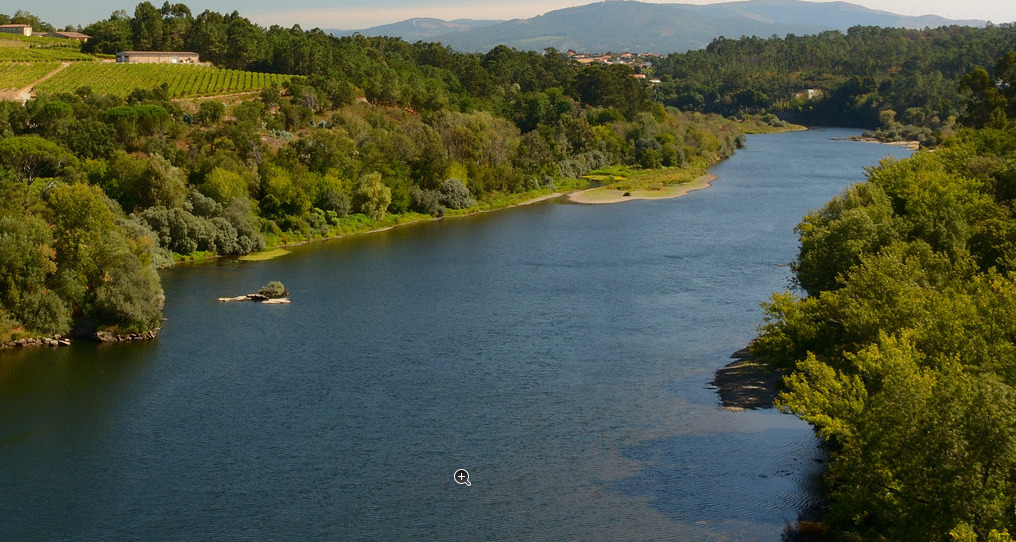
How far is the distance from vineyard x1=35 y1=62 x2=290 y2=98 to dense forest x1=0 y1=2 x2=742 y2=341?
14.2ft

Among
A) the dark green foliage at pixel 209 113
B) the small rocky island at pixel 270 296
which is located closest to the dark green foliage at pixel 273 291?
the small rocky island at pixel 270 296

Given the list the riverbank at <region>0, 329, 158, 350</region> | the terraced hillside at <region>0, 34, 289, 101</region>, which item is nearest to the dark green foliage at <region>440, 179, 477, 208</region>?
the terraced hillside at <region>0, 34, 289, 101</region>

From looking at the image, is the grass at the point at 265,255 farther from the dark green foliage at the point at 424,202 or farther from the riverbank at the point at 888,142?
the riverbank at the point at 888,142

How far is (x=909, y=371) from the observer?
64.8 ft

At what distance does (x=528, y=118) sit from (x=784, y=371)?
2857 inches

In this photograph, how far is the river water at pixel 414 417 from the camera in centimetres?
2430

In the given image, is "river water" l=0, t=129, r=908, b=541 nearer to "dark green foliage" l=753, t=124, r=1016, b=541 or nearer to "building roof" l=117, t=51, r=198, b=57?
"dark green foliage" l=753, t=124, r=1016, b=541

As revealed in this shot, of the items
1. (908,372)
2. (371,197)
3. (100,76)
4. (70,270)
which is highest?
(100,76)

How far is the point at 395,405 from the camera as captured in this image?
3131 cm

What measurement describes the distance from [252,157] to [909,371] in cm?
5191

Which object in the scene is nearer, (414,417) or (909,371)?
(909,371)

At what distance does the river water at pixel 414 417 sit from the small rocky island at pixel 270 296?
652mm

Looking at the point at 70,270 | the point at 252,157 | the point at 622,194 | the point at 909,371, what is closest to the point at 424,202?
the point at 252,157

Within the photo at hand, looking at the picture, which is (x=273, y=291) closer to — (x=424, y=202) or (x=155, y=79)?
(x=424, y=202)
